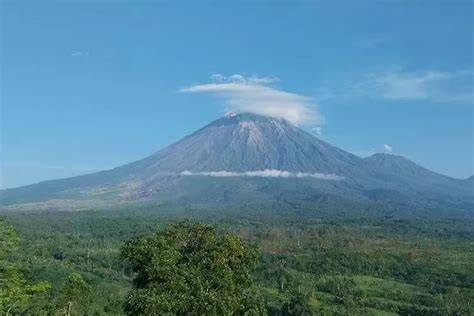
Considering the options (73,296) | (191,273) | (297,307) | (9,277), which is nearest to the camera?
(9,277)

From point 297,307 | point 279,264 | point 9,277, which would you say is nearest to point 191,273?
point 9,277

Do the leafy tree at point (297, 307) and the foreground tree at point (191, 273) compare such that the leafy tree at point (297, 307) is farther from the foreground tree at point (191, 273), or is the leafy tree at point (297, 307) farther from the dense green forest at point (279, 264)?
the foreground tree at point (191, 273)

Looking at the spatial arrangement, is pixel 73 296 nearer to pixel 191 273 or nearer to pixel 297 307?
pixel 191 273

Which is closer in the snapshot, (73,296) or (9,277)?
(9,277)

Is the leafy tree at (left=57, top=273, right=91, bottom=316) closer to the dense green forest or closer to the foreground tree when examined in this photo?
the dense green forest

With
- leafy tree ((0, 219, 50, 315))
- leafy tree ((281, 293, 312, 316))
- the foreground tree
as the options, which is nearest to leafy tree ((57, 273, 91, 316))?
the foreground tree

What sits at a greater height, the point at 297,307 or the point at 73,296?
the point at 73,296
